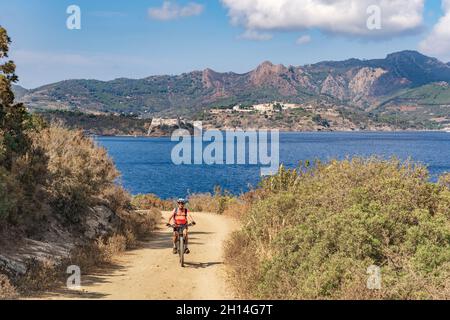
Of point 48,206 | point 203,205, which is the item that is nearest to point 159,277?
point 48,206

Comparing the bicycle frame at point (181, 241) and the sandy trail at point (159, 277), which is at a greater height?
the bicycle frame at point (181, 241)

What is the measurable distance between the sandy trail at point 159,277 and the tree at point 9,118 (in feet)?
16.5

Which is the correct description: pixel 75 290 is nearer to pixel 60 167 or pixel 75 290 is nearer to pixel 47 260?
pixel 47 260

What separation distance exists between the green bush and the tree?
8238mm

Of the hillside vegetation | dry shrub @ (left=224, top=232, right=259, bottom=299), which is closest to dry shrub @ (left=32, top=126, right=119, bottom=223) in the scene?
the hillside vegetation

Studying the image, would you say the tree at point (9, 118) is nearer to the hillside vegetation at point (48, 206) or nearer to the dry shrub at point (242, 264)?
the hillside vegetation at point (48, 206)

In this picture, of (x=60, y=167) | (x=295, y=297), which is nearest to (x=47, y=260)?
(x=60, y=167)

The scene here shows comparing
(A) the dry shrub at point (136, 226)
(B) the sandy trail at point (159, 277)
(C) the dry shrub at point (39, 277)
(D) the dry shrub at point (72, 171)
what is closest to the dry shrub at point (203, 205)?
(A) the dry shrub at point (136, 226)

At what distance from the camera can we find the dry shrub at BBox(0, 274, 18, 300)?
32.3ft

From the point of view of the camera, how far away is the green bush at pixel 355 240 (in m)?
8.29

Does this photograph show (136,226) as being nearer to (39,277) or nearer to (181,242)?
(181,242)

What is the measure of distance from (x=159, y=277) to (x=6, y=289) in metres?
4.52

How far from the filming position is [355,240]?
938cm

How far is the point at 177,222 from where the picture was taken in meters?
15.8
